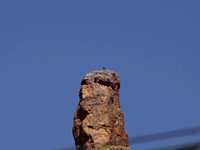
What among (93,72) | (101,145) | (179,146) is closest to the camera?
(179,146)

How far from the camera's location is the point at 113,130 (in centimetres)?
3544

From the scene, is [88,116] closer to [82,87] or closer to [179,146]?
[82,87]

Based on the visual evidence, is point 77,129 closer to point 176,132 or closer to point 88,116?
point 88,116

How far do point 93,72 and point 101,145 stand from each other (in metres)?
5.14

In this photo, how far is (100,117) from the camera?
35094 mm

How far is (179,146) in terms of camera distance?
7.68 meters

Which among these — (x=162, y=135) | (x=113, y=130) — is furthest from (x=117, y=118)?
(x=162, y=135)

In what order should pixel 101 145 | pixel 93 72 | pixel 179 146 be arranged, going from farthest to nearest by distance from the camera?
pixel 93 72 < pixel 101 145 < pixel 179 146

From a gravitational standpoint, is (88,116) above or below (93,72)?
below

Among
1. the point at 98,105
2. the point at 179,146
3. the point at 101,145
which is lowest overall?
the point at 179,146

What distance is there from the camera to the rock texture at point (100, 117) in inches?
1377

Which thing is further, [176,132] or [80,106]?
[80,106]

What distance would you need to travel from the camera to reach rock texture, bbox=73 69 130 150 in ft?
115

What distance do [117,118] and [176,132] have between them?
28034mm
